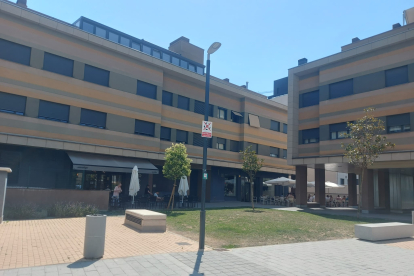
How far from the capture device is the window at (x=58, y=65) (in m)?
20.5

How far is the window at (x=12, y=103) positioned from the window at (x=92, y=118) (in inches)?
141

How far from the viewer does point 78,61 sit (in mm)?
21656

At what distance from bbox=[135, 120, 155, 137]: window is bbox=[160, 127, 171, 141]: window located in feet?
4.29

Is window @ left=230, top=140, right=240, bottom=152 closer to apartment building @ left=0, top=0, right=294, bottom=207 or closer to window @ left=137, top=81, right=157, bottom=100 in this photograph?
apartment building @ left=0, top=0, right=294, bottom=207

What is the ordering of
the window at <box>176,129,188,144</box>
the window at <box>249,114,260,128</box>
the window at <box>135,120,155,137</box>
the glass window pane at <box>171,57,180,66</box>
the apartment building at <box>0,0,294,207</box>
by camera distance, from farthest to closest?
1. the window at <box>249,114,260,128</box>
2. the glass window pane at <box>171,57,180,66</box>
3. the window at <box>176,129,188,144</box>
4. the window at <box>135,120,155,137</box>
5. the apartment building at <box>0,0,294,207</box>

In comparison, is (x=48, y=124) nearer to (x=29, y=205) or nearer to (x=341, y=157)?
(x=29, y=205)

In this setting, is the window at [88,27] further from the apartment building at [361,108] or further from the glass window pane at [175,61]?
the apartment building at [361,108]

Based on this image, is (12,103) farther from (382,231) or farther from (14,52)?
(382,231)

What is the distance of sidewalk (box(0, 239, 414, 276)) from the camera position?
21.7ft

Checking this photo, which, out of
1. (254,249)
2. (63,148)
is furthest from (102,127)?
(254,249)

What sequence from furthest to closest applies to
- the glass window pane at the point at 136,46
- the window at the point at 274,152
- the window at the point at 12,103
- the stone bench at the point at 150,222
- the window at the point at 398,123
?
the window at the point at 274,152
the glass window pane at the point at 136,46
the window at the point at 398,123
the window at the point at 12,103
the stone bench at the point at 150,222

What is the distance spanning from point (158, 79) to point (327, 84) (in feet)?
43.0

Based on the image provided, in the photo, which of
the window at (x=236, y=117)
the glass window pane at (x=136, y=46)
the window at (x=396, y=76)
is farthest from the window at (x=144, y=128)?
the window at (x=396, y=76)

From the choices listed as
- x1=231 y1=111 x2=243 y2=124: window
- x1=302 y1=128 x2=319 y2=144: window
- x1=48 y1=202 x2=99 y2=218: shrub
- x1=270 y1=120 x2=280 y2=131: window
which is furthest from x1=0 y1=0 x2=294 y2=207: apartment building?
x1=302 y1=128 x2=319 y2=144: window
